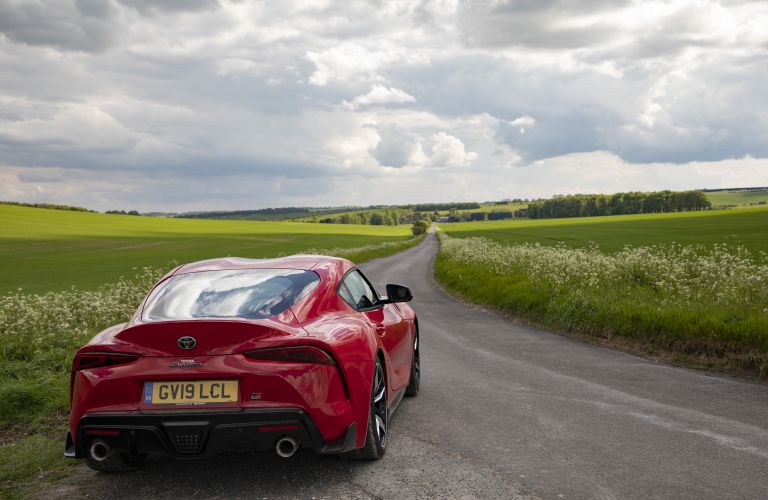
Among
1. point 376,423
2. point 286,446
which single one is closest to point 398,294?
point 376,423

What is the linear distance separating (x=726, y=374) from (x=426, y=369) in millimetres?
3745

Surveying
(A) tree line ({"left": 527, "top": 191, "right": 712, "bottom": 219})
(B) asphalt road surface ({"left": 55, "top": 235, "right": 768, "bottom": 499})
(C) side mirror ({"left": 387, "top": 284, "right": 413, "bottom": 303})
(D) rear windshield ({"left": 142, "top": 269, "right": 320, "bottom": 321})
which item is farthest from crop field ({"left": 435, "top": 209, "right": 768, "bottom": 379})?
(A) tree line ({"left": 527, "top": 191, "right": 712, "bottom": 219})

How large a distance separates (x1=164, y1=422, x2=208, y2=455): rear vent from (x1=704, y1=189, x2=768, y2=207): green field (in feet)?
528

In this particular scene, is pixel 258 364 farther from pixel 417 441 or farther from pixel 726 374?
pixel 726 374

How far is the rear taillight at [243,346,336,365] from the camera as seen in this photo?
13.3 ft

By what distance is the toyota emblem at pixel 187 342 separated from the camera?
158 inches

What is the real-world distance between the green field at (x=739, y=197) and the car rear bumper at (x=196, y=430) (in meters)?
161

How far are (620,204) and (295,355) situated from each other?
480ft

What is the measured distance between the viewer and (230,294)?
4707mm

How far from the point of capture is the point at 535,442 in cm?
522

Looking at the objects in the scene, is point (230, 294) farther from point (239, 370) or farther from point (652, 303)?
point (652, 303)

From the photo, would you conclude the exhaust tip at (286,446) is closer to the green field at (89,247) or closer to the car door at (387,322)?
the car door at (387,322)

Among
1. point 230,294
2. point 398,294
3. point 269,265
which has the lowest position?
point 398,294

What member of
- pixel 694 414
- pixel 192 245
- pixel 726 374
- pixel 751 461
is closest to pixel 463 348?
pixel 726 374
